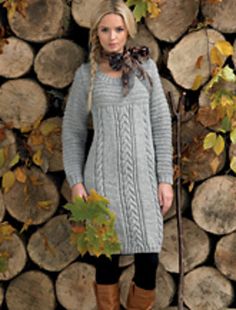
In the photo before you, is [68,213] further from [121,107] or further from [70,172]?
[121,107]

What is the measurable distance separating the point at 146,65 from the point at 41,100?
0.44 meters

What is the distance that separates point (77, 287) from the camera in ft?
8.22

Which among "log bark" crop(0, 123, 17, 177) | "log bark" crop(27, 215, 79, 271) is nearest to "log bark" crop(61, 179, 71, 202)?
"log bark" crop(27, 215, 79, 271)

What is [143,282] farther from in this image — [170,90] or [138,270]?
[170,90]

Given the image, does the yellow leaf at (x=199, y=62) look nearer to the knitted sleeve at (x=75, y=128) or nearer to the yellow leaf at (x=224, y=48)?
the yellow leaf at (x=224, y=48)

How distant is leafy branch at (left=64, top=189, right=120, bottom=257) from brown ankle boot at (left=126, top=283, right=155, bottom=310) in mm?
180

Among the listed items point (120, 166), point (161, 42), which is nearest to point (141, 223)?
point (120, 166)

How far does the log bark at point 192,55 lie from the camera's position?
2.27m

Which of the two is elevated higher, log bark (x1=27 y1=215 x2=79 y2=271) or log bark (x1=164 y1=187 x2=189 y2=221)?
log bark (x1=164 y1=187 x2=189 y2=221)

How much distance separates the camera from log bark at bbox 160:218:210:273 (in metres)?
2.41

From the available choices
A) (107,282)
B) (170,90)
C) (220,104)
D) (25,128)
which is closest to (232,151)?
(220,104)

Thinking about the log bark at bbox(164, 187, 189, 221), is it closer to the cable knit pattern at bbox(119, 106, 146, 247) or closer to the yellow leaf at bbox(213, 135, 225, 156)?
the yellow leaf at bbox(213, 135, 225, 156)

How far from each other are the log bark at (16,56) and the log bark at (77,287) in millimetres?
799

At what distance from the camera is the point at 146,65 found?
2.16m
